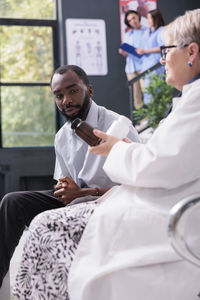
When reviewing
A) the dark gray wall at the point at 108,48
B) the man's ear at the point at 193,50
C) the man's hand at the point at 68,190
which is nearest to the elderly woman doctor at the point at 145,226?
the man's ear at the point at 193,50

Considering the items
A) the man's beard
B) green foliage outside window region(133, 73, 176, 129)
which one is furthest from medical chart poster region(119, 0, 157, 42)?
the man's beard

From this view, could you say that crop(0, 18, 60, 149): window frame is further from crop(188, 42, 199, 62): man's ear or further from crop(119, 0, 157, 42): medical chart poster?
crop(188, 42, 199, 62): man's ear

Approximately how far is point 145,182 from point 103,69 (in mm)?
6727

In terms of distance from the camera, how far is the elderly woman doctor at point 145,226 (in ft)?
4.10

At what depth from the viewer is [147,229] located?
4.25 feet

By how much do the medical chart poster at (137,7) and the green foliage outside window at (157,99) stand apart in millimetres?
1976

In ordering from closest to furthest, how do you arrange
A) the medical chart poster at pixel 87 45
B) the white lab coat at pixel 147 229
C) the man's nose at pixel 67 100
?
the white lab coat at pixel 147 229
the man's nose at pixel 67 100
the medical chart poster at pixel 87 45

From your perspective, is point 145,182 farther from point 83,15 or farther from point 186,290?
point 83,15

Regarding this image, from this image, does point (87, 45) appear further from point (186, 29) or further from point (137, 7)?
point (186, 29)

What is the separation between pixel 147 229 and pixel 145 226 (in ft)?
0.03

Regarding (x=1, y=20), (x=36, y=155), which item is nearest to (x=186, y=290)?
(x=36, y=155)

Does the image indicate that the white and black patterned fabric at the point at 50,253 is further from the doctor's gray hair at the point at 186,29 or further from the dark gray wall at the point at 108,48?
the dark gray wall at the point at 108,48

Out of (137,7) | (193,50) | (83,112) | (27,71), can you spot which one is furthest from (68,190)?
(137,7)

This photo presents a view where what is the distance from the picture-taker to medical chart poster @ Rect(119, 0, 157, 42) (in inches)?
315
